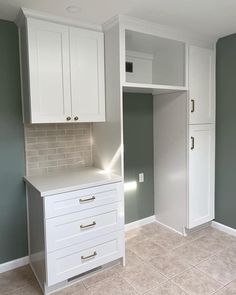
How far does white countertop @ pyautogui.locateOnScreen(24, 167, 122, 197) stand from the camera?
1.97 meters

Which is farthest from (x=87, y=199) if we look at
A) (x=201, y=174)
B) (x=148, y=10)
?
(x=148, y=10)

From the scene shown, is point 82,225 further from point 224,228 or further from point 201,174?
point 224,228

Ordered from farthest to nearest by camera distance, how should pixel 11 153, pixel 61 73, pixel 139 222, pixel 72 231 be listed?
pixel 139 222, pixel 11 153, pixel 61 73, pixel 72 231

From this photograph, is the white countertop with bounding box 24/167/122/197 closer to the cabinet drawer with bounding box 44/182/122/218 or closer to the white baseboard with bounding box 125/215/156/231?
the cabinet drawer with bounding box 44/182/122/218

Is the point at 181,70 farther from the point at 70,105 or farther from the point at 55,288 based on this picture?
the point at 55,288

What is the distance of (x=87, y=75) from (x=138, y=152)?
3.83 ft

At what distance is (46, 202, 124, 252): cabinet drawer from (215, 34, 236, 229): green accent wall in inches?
→ 55.2

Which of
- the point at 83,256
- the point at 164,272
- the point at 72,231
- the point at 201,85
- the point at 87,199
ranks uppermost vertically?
the point at 201,85

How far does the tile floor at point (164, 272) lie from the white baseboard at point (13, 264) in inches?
2.0

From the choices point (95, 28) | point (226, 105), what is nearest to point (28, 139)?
point (95, 28)

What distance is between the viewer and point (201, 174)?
2928mm

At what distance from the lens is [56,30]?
84.3 inches

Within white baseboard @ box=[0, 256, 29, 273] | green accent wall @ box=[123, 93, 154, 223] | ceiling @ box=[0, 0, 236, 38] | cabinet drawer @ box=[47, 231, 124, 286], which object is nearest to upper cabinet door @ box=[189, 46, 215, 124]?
ceiling @ box=[0, 0, 236, 38]

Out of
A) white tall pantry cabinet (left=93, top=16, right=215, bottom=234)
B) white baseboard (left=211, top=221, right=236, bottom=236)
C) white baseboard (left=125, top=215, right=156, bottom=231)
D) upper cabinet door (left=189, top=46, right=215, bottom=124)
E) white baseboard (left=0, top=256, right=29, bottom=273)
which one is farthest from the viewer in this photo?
white baseboard (left=125, top=215, right=156, bottom=231)
